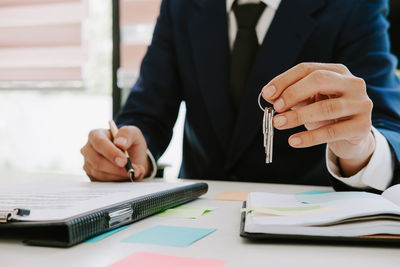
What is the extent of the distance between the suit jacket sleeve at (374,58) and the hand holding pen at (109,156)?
24.3 inches

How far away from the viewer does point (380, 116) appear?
3.52 ft

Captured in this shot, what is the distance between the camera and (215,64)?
53.6 inches

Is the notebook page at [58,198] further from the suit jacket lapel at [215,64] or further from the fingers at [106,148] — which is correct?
the suit jacket lapel at [215,64]

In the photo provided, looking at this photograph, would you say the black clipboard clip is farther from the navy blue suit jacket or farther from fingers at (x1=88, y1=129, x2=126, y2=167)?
the navy blue suit jacket

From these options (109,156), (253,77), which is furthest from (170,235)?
(253,77)

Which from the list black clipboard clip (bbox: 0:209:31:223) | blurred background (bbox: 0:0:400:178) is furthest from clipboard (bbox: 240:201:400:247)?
blurred background (bbox: 0:0:400:178)

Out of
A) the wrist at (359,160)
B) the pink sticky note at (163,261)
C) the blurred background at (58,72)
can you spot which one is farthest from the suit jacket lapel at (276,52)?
the blurred background at (58,72)

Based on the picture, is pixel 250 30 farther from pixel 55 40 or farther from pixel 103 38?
pixel 55 40

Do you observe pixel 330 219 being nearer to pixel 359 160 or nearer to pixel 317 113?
pixel 317 113

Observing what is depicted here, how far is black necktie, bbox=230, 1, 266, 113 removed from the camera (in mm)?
1321

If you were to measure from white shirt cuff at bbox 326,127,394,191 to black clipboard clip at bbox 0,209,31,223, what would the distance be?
63cm

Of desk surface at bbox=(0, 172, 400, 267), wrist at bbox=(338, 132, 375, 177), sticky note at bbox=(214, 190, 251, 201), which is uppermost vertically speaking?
wrist at bbox=(338, 132, 375, 177)

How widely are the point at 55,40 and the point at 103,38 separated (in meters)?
0.38

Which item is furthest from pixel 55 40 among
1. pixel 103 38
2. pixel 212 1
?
pixel 212 1
